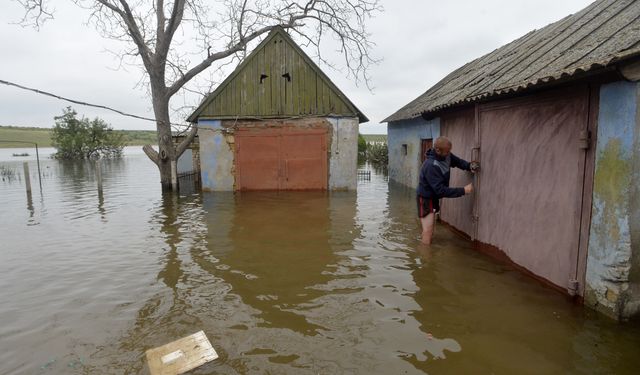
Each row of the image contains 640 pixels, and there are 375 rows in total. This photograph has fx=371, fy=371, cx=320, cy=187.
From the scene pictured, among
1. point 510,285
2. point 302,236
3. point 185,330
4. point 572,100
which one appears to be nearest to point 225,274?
point 185,330

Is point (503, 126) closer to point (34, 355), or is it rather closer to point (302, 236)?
point (302, 236)

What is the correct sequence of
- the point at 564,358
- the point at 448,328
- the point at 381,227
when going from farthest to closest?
the point at 381,227 → the point at 448,328 → the point at 564,358

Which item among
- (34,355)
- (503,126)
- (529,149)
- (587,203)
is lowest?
(34,355)

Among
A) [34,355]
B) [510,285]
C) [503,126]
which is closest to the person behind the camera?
[34,355]

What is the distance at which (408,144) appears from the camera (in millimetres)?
16172

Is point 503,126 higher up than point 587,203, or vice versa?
point 503,126

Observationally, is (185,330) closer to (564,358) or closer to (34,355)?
(34,355)

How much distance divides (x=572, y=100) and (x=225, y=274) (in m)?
5.48

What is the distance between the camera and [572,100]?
4.73 meters

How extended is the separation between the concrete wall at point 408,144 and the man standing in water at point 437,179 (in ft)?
14.4

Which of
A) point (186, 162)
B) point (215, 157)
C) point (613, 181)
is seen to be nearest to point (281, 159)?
point (215, 157)

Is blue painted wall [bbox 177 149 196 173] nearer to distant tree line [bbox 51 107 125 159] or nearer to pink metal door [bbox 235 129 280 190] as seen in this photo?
pink metal door [bbox 235 129 280 190]

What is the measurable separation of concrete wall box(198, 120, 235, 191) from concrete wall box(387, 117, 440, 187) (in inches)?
292

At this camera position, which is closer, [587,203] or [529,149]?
[587,203]
